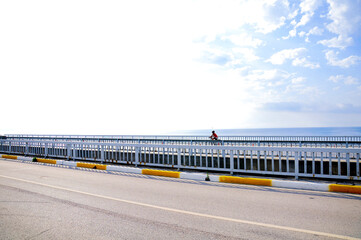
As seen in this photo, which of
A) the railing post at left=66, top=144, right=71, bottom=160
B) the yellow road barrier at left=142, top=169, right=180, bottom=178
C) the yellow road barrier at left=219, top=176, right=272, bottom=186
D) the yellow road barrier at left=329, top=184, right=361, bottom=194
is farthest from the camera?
the railing post at left=66, top=144, right=71, bottom=160

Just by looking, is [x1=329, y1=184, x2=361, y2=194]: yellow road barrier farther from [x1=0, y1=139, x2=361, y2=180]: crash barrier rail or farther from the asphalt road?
[x1=0, y1=139, x2=361, y2=180]: crash barrier rail

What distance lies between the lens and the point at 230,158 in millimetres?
9422

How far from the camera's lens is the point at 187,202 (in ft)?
20.1

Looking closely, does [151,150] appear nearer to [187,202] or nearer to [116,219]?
[187,202]

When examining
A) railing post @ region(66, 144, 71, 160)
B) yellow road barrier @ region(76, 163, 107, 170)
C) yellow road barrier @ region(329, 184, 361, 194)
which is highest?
railing post @ region(66, 144, 71, 160)

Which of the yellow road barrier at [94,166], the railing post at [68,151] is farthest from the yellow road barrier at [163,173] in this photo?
the railing post at [68,151]

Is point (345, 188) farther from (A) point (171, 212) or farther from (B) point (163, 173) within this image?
(B) point (163, 173)

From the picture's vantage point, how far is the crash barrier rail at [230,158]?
825 centimetres

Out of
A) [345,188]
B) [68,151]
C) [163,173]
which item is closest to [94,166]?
[68,151]

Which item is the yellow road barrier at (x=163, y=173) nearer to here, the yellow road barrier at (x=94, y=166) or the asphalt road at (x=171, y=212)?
the asphalt road at (x=171, y=212)

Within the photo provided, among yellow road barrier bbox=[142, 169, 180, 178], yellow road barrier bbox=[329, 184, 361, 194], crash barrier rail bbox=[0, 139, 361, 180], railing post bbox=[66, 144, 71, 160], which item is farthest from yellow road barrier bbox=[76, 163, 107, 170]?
yellow road barrier bbox=[329, 184, 361, 194]

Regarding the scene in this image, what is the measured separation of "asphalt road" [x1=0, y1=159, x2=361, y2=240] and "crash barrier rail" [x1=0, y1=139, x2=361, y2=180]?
1.51m

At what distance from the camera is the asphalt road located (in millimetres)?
4219

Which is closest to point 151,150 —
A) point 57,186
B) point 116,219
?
point 57,186
